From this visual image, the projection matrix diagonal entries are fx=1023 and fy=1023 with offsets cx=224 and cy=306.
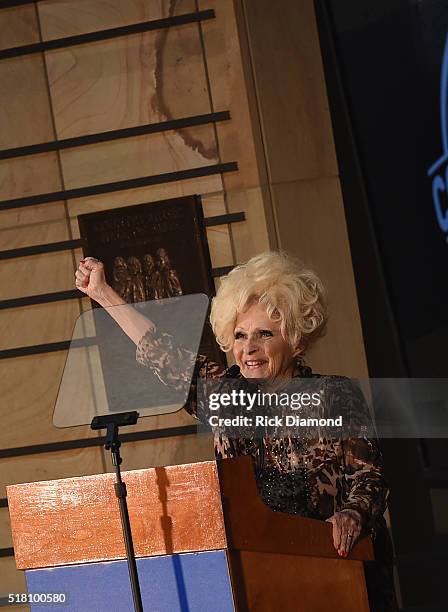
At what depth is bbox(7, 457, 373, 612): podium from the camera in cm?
191

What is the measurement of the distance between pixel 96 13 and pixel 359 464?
Result: 8.91ft

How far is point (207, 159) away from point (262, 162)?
242mm

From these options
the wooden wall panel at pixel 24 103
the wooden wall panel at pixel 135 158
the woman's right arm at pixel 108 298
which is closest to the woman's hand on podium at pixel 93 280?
the woman's right arm at pixel 108 298

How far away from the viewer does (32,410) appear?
4.37 meters

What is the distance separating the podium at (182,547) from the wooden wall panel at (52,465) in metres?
2.24

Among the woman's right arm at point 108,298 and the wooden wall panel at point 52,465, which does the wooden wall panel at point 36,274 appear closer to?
the wooden wall panel at point 52,465

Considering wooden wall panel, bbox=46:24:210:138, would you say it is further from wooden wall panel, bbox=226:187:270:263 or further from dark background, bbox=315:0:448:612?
dark background, bbox=315:0:448:612

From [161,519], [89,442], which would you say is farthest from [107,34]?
[161,519]

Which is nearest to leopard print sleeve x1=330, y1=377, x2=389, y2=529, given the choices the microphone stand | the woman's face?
the woman's face

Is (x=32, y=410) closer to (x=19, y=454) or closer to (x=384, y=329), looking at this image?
(x=19, y=454)

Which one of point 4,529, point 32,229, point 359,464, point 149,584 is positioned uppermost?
point 32,229

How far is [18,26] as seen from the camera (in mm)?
4426

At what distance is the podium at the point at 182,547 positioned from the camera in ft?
6.26

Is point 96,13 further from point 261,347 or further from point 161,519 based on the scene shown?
point 161,519
